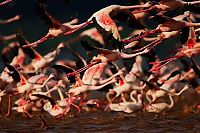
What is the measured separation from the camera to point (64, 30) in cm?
2030

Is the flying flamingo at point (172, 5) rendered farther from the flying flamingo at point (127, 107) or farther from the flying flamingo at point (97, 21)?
the flying flamingo at point (127, 107)

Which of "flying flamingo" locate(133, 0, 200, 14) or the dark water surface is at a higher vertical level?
"flying flamingo" locate(133, 0, 200, 14)

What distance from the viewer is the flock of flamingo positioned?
1761 centimetres

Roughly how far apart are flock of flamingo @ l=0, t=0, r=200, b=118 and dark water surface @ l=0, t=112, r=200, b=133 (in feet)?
3.07

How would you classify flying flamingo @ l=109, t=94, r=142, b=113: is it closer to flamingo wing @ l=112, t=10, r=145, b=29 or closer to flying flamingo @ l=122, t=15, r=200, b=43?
flamingo wing @ l=112, t=10, r=145, b=29

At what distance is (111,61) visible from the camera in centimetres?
2039

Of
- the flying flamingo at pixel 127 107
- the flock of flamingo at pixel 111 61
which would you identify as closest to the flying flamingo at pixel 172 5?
the flock of flamingo at pixel 111 61

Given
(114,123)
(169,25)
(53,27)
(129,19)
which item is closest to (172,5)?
(169,25)

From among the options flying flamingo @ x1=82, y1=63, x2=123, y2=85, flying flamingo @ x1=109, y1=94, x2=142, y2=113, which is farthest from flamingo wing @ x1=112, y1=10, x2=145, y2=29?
flying flamingo @ x1=109, y1=94, x2=142, y2=113

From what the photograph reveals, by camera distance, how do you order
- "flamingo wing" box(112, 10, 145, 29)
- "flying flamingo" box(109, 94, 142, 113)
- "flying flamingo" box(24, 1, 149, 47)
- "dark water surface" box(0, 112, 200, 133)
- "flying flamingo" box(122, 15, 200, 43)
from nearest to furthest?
1. "flying flamingo" box(24, 1, 149, 47)
2. "flying flamingo" box(122, 15, 200, 43)
3. "flamingo wing" box(112, 10, 145, 29)
4. "dark water surface" box(0, 112, 200, 133)
5. "flying flamingo" box(109, 94, 142, 113)

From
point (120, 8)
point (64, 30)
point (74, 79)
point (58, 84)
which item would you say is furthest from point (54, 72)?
point (120, 8)

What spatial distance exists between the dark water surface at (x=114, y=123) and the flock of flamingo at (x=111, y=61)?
0.93 meters

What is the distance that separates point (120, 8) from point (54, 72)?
1112 centimetres

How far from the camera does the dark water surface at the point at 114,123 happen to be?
19.2 meters
